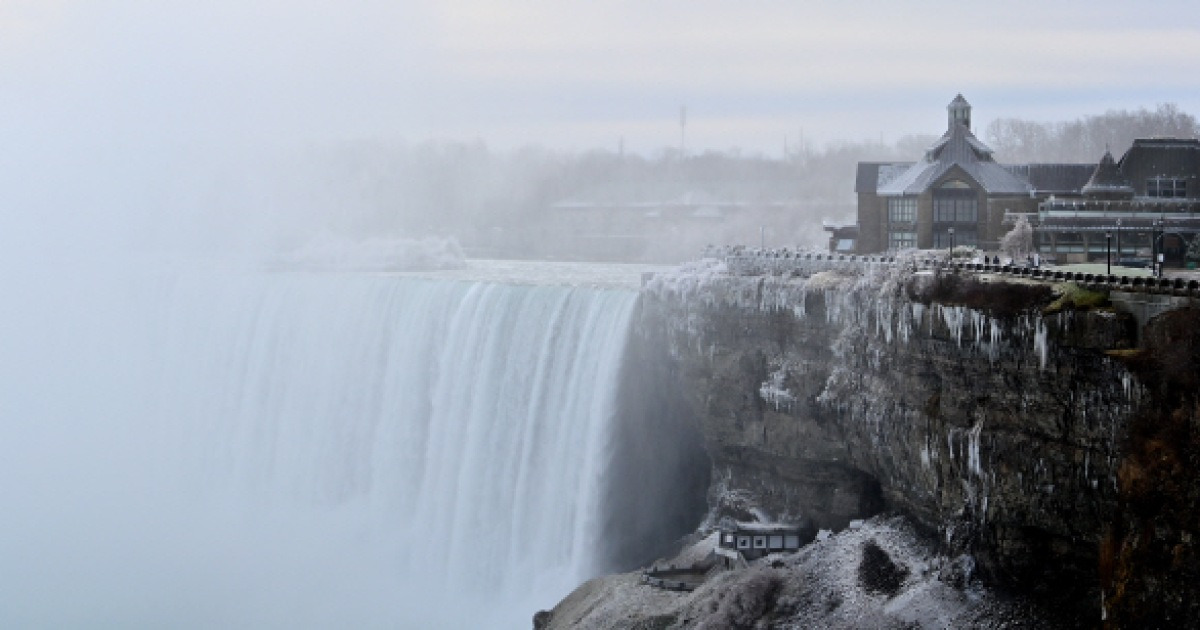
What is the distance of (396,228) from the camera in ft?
395

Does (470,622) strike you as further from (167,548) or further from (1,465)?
(1,465)

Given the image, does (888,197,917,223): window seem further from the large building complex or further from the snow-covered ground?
the snow-covered ground

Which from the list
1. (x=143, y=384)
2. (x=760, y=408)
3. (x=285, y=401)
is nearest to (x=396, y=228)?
(x=143, y=384)

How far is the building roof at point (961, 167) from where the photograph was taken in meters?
49.6

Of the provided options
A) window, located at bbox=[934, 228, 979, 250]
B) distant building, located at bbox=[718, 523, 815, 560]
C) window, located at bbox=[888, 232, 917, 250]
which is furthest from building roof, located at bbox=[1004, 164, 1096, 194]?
distant building, located at bbox=[718, 523, 815, 560]

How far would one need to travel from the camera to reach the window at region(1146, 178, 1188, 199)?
4647cm

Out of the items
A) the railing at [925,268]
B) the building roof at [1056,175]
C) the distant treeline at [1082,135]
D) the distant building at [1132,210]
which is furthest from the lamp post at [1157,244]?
the distant treeline at [1082,135]

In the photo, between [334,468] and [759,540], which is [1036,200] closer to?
[759,540]

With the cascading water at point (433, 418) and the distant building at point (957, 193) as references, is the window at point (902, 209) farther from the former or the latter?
the cascading water at point (433, 418)

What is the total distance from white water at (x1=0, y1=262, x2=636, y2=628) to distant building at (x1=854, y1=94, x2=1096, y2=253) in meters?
9.48

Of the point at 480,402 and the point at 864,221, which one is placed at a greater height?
the point at 864,221

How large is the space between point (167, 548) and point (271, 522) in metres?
3.92

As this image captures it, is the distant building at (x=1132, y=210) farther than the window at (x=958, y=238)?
No

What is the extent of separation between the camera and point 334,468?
6009 cm
